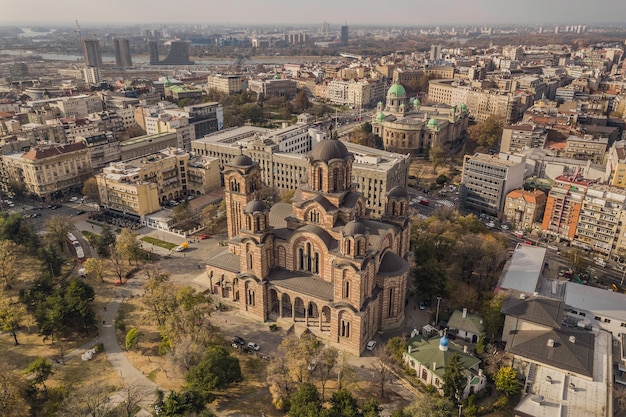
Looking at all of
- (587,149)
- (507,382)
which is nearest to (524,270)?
(507,382)

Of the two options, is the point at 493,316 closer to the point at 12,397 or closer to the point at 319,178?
the point at 319,178

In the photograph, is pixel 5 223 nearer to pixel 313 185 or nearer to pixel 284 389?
pixel 313 185

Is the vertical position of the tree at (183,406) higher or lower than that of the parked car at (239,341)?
higher

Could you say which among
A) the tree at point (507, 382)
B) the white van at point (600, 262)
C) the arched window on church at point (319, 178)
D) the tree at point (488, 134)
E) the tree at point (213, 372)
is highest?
the arched window on church at point (319, 178)

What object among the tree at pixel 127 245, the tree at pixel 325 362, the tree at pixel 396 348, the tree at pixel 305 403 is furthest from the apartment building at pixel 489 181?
the tree at pixel 127 245

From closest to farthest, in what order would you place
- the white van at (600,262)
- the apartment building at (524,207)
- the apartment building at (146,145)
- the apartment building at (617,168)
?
1. the white van at (600,262)
2. the apartment building at (524,207)
3. the apartment building at (617,168)
4. the apartment building at (146,145)

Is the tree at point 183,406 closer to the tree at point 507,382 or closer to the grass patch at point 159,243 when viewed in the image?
the tree at point 507,382

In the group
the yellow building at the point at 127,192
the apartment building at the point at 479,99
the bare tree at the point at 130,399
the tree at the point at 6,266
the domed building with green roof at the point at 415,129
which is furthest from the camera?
the apartment building at the point at 479,99

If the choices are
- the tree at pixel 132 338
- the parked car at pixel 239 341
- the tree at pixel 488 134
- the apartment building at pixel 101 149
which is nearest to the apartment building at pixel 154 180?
the apartment building at pixel 101 149

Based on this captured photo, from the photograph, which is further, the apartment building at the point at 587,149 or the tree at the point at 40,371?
the apartment building at the point at 587,149
